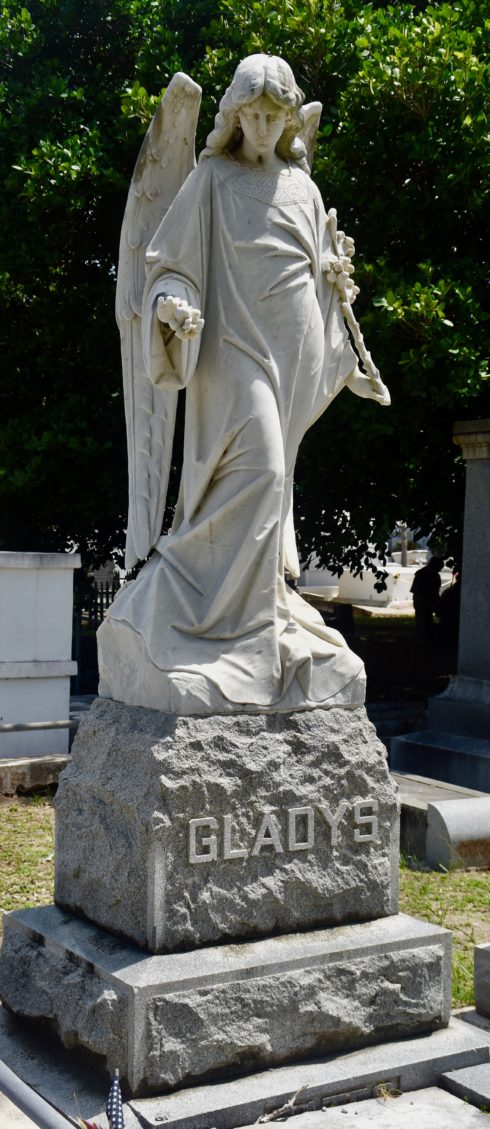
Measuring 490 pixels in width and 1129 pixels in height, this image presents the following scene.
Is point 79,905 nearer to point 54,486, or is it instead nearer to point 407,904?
point 407,904

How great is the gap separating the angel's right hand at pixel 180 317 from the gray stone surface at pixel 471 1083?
239cm

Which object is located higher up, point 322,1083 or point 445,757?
point 445,757

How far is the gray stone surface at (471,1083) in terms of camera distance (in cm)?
360

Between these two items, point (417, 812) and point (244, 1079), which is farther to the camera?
point (417, 812)

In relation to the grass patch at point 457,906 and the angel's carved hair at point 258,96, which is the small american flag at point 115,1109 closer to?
the grass patch at point 457,906

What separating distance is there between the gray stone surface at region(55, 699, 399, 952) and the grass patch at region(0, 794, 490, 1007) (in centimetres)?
104

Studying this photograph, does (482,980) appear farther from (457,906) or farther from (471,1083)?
(457,906)

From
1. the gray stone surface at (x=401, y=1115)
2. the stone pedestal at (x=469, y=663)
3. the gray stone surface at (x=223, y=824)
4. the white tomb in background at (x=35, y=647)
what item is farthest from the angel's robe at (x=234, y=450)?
the stone pedestal at (x=469, y=663)

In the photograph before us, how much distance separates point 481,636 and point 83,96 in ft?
16.7

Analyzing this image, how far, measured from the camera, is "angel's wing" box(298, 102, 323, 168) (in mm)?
4242

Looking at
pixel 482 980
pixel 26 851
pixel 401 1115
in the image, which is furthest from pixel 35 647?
pixel 401 1115

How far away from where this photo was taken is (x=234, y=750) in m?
3.71

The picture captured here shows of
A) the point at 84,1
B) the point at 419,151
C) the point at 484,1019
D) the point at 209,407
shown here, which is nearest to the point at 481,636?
the point at 419,151

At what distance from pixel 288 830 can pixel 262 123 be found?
2.22m
